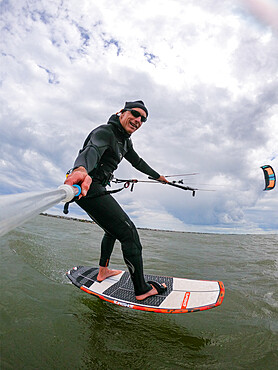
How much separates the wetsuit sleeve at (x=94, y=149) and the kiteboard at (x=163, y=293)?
2104mm

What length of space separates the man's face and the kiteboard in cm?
262

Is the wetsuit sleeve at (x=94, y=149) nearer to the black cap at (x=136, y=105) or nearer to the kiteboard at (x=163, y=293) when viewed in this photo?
the black cap at (x=136, y=105)

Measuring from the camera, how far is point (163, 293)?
3.49m

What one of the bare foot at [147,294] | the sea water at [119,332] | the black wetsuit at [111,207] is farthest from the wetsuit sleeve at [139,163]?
the sea water at [119,332]

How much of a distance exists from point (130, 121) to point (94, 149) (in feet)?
3.51

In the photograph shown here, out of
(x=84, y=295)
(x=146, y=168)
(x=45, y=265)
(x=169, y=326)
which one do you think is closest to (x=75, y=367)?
(x=169, y=326)

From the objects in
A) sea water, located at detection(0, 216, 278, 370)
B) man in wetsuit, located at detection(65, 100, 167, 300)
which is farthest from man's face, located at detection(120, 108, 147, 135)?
sea water, located at detection(0, 216, 278, 370)

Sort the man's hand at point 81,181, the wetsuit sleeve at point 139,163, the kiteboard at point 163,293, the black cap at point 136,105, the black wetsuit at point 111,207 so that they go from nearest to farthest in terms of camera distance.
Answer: the man's hand at point 81,181 < the kiteboard at point 163,293 < the black wetsuit at point 111,207 < the black cap at point 136,105 < the wetsuit sleeve at point 139,163

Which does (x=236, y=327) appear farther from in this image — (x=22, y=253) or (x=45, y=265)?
(x=22, y=253)

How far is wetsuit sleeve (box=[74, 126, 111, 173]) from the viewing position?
95.2 inches

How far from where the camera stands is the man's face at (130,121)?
3.57 meters

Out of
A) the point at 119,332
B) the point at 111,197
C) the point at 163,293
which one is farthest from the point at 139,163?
the point at 119,332

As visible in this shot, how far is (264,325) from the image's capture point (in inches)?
113

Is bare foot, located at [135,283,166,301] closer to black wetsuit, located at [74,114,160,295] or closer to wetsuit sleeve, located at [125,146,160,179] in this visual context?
black wetsuit, located at [74,114,160,295]
